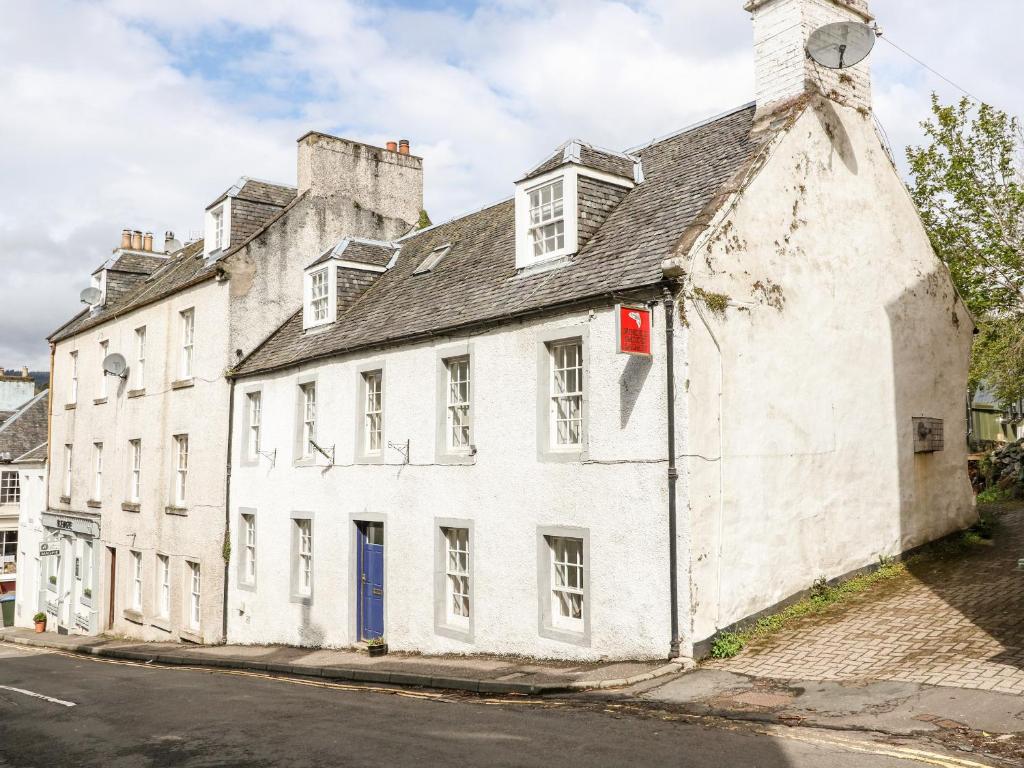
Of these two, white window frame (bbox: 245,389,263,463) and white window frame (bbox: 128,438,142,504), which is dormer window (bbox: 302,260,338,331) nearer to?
white window frame (bbox: 245,389,263,463)

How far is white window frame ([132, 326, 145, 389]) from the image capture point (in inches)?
970

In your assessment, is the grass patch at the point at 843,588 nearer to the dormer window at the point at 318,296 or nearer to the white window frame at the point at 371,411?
the white window frame at the point at 371,411

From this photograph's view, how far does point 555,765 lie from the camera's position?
7.28m

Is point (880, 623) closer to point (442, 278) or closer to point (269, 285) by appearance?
point (442, 278)

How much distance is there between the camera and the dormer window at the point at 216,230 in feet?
74.6

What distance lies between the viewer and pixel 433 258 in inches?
734

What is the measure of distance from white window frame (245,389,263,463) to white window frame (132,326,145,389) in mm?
6099

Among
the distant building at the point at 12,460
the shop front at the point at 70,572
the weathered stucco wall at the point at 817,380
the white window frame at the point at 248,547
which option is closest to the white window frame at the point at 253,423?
the white window frame at the point at 248,547

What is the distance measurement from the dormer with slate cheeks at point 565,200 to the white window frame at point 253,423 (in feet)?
27.5


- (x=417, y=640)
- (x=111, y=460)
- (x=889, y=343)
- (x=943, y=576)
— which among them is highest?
(x=889, y=343)

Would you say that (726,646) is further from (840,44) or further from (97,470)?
(97,470)

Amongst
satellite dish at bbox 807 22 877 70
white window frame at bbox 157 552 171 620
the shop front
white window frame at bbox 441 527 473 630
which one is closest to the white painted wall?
the shop front

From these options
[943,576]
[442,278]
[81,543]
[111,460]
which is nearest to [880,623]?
[943,576]

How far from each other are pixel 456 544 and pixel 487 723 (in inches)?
217
